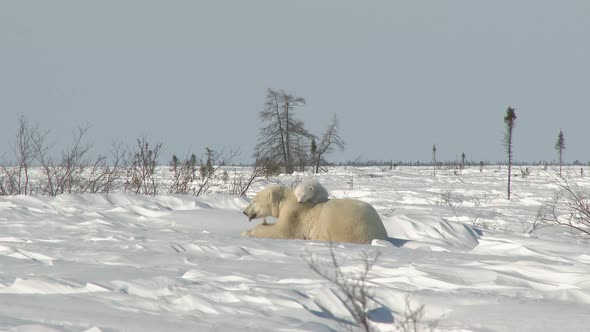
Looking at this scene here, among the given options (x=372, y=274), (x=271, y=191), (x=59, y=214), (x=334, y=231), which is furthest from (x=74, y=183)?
(x=372, y=274)

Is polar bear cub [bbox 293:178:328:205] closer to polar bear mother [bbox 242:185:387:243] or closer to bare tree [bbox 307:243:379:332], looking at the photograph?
polar bear mother [bbox 242:185:387:243]

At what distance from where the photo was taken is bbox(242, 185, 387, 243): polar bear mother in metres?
6.52

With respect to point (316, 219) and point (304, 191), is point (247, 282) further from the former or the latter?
point (316, 219)

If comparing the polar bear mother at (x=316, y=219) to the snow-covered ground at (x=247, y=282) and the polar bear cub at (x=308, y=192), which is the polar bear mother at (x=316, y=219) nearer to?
the polar bear cub at (x=308, y=192)

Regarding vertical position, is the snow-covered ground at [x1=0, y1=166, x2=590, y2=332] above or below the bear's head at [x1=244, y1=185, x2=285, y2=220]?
below

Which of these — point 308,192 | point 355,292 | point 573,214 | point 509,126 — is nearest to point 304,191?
point 308,192

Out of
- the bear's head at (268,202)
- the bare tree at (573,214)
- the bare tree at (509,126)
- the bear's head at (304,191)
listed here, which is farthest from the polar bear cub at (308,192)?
the bare tree at (509,126)

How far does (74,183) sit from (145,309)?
1044 centimetres

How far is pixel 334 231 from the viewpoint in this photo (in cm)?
653

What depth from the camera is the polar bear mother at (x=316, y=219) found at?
6.52 m

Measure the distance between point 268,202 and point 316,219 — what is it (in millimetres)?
632

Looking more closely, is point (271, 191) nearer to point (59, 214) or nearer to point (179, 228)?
point (179, 228)

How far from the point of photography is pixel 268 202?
7.15 m

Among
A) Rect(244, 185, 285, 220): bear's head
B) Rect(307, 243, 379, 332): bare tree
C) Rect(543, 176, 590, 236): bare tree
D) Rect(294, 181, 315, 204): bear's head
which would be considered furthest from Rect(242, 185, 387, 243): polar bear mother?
Rect(543, 176, 590, 236): bare tree
